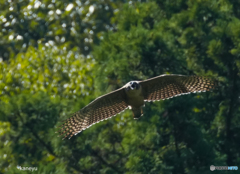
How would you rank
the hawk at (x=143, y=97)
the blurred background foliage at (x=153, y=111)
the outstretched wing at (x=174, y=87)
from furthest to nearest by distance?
the blurred background foliage at (x=153, y=111) < the outstretched wing at (x=174, y=87) < the hawk at (x=143, y=97)

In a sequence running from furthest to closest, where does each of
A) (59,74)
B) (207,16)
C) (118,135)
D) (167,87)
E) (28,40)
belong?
(28,40) < (59,74) < (207,16) < (118,135) < (167,87)

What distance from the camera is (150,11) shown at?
48.0 feet

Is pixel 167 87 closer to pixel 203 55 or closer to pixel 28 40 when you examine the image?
pixel 203 55

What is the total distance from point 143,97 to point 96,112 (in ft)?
3.44

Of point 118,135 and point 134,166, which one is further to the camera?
point 118,135

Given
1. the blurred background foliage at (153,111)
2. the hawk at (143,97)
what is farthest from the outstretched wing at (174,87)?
the blurred background foliage at (153,111)

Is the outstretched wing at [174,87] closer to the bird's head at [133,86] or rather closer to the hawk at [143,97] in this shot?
the hawk at [143,97]

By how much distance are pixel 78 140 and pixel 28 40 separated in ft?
35.1

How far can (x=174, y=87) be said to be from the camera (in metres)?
11.4

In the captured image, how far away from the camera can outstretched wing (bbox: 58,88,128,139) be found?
36.9ft

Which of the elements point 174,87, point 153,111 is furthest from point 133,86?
point 153,111

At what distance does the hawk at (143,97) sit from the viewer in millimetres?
11172

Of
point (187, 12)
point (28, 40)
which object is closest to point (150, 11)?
point (187, 12)

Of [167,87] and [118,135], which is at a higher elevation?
[167,87]
